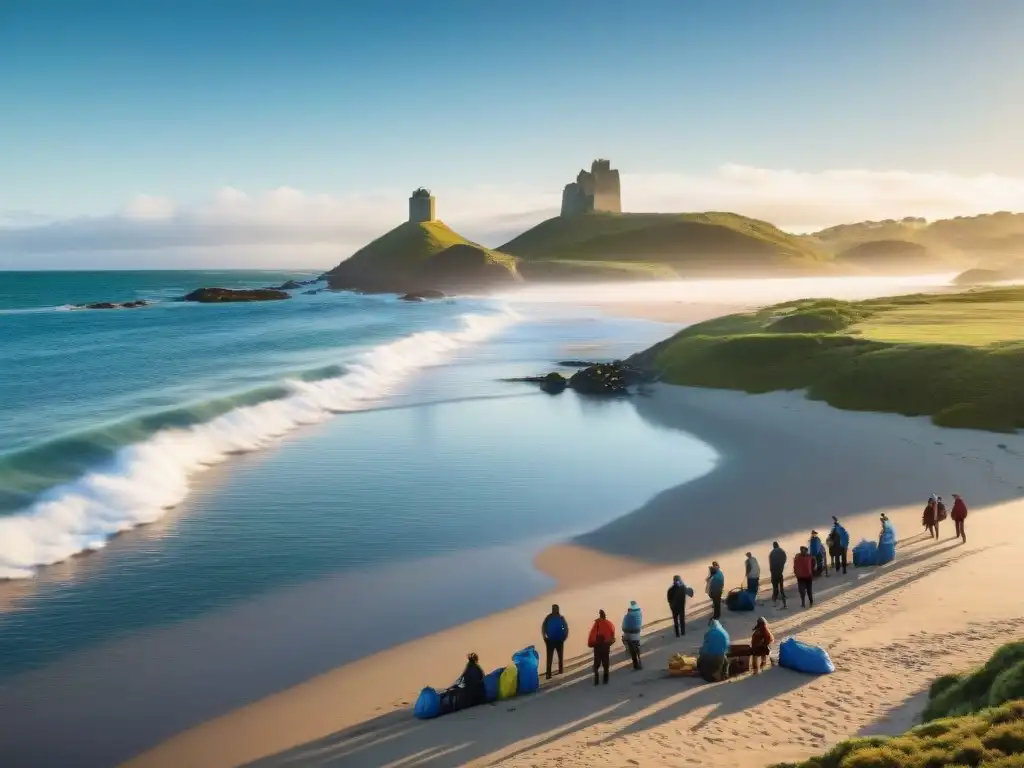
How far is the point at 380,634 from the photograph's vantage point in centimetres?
1459

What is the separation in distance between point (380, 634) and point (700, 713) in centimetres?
578

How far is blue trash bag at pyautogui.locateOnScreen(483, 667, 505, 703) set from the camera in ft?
40.0

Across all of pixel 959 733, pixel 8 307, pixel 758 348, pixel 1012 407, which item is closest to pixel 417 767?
pixel 959 733

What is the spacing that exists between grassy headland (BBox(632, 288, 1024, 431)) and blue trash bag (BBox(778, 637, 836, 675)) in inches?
846

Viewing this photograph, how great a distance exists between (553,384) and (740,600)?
2801 centimetres

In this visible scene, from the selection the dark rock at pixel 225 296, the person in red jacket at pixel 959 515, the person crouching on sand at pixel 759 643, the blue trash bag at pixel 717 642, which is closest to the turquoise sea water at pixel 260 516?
the blue trash bag at pixel 717 642

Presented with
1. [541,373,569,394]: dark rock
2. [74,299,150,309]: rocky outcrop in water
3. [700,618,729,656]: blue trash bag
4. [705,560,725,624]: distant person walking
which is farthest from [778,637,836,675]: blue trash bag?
[74,299,150,309]: rocky outcrop in water

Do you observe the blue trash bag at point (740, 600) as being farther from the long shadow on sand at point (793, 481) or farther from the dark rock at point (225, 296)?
the dark rock at point (225, 296)

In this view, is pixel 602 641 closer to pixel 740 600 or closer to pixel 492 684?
pixel 492 684

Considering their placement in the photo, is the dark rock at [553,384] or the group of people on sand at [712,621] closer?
the group of people on sand at [712,621]

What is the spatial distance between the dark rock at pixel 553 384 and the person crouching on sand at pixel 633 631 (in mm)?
29645

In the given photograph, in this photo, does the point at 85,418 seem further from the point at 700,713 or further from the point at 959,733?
the point at 959,733

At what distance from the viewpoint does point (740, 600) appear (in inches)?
612

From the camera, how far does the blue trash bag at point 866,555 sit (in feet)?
58.1
